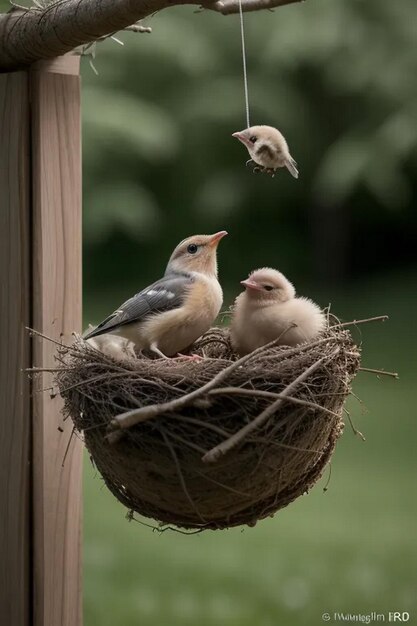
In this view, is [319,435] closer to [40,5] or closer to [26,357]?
[26,357]

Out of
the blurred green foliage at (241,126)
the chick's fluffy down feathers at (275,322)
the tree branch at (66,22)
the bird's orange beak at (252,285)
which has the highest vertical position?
the blurred green foliage at (241,126)

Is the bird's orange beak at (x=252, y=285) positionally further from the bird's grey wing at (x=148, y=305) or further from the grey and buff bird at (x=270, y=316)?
the bird's grey wing at (x=148, y=305)

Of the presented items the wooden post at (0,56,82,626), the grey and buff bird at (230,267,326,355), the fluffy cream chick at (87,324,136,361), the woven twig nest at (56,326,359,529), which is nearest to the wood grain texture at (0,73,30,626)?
the wooden post at (0,56,82,626)

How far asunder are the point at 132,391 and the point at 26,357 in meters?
0.53

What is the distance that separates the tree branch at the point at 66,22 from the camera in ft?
8.16

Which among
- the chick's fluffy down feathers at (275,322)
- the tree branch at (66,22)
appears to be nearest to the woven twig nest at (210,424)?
the chick's fluffy down feathers at (275,322)

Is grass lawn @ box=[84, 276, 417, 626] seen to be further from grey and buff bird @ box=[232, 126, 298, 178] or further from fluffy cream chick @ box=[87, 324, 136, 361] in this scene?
grey and buff bird @ box=[232, 126, 298, 178]

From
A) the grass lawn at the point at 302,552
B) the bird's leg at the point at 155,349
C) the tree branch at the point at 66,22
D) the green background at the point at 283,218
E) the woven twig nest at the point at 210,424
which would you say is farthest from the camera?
the green background at the point at 283,218

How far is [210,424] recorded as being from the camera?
234 cm

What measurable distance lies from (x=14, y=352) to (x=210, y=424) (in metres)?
0.72

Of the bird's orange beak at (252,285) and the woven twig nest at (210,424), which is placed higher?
the bird's orange beak at (252,285)

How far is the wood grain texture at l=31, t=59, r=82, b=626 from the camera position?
282 centimetres

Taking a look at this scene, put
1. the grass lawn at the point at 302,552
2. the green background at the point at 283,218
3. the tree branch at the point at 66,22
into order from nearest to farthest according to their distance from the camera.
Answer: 1. the tree branch at the point at 66,22
2. the grass lawn at the point at 302,552
3. the green background at the point at 283,218

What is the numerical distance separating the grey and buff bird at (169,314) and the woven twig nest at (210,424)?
173mm
